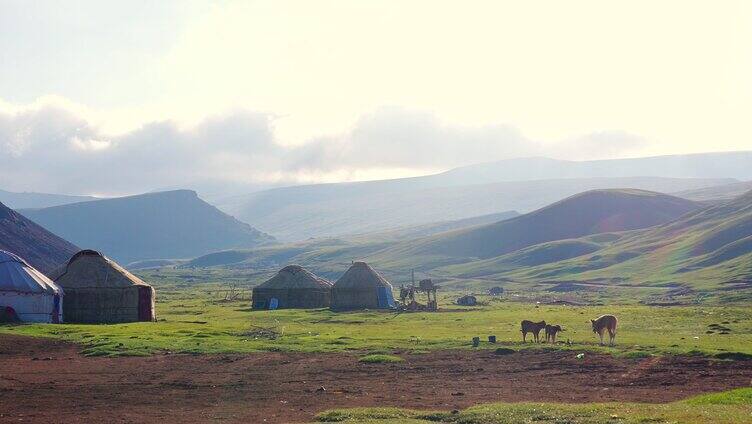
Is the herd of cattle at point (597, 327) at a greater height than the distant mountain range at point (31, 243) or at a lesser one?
lesser

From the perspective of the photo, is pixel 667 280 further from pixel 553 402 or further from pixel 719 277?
pixel 553 402

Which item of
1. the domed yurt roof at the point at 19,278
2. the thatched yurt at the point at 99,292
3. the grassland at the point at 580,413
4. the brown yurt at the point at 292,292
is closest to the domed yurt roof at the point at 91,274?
the thatched yurt at the point at 99,292

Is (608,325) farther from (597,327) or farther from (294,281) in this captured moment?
(294,281)

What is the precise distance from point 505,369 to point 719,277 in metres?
113

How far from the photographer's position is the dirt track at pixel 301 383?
27281 mm

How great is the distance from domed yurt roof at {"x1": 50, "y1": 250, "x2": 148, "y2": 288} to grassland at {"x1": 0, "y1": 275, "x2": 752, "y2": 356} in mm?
4989

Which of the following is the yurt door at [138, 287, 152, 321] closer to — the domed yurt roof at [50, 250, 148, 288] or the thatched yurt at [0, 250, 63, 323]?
the domed yurt roof at [50, 250, 148, 288]

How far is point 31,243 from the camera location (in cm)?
17888

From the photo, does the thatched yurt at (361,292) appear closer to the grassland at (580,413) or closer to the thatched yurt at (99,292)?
the thatched yurt at (99,292)

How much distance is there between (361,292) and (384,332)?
2919cm

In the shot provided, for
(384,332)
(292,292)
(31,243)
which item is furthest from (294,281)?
(31,243)

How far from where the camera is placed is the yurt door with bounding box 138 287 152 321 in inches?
2662

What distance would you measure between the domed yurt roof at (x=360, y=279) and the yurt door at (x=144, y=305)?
21.7 meters

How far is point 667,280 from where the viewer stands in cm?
14700
